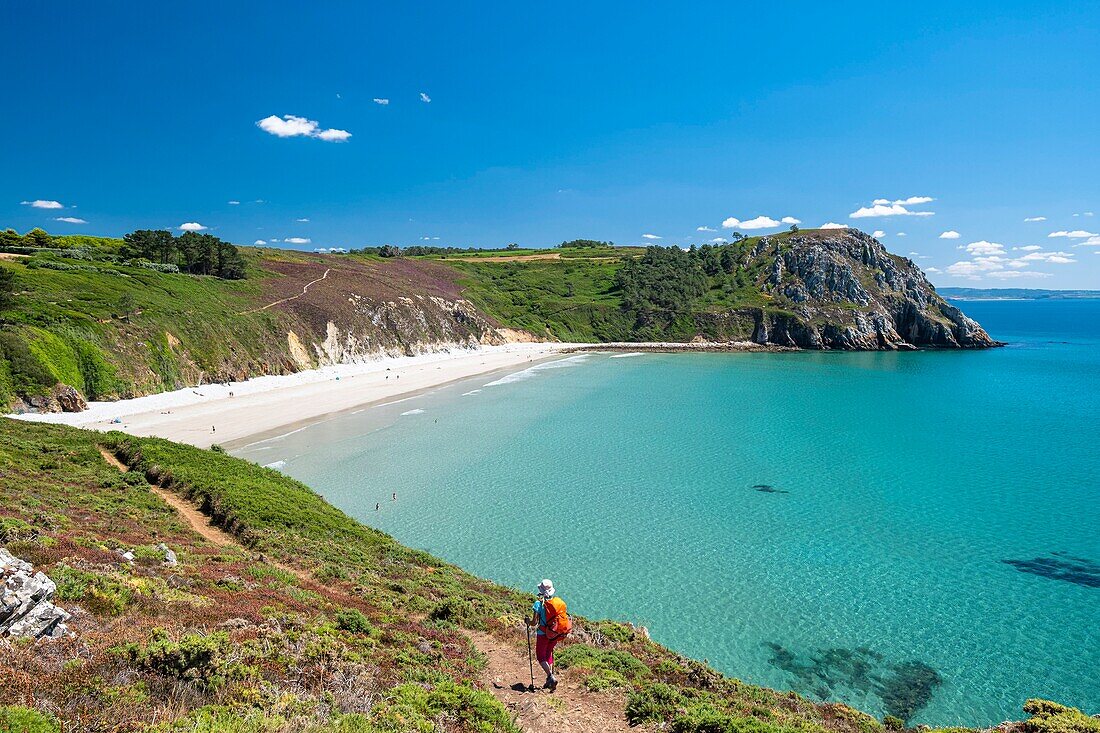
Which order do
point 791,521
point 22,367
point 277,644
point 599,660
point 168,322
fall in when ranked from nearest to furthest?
point 277,644 < point 599,660 < point 791,521 < point 22,367 < point 168,322

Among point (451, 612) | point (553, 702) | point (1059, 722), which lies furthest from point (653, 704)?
point (1059, 722)

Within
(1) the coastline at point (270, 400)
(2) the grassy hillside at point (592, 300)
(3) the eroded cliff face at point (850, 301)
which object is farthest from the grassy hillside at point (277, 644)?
(3) the eroded cliff face at point (850, 301)

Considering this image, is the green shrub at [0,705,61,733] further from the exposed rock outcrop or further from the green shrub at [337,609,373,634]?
the green shrub at [337,609,373,634]

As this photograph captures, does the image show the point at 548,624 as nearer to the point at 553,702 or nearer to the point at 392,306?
the point at 553,702

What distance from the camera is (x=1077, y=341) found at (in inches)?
5965

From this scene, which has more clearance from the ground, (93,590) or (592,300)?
(592,300)

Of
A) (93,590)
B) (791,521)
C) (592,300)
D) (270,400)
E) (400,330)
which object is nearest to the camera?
(93,590)

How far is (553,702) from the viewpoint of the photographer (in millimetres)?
11352

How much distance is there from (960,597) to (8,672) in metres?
29.5

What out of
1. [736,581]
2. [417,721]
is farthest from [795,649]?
[417,721]

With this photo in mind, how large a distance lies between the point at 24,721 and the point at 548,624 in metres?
8.16

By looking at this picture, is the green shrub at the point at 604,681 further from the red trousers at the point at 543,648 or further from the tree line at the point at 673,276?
the tree line at the point at 673,276

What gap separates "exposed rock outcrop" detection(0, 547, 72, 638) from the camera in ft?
28.7

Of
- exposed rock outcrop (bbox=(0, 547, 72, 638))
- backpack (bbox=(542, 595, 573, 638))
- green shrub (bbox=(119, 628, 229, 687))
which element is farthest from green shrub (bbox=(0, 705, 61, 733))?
backpack (bbox=(542, 595, 573, 638))
